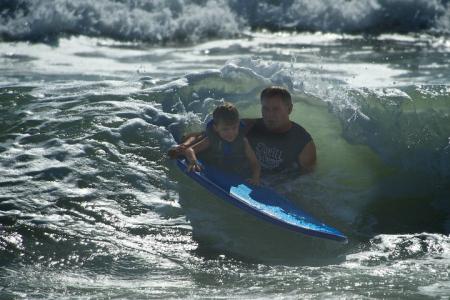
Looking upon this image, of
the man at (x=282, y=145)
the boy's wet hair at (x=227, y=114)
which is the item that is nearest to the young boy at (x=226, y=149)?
the boy's wet hair at (x=227, y=114)

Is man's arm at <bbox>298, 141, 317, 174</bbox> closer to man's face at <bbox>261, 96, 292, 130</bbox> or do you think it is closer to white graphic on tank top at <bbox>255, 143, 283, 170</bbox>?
white graphic on tank top at <bbox>255, 143, 283, 170</bbox>

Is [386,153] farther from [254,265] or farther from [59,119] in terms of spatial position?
[59,119]

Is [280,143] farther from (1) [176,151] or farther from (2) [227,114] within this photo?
(1) [176,151]

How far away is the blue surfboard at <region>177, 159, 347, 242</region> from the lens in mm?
5938

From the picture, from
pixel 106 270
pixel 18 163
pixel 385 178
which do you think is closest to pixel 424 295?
pixel 106 270

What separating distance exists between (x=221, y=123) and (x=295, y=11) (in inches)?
458

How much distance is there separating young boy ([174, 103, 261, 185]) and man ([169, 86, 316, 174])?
14 cm

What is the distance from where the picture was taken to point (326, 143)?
26.7 feet

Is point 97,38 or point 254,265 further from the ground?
point 97,38

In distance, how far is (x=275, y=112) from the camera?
269 inches

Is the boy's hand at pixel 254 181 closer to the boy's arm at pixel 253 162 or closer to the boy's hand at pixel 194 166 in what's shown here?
the boy's arm at pixel 253 162

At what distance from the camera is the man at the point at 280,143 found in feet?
22.6

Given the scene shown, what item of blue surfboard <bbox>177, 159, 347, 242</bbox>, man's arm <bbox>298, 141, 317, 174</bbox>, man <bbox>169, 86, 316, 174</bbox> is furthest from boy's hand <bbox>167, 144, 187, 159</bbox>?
man's arm <bbox>298, 141, 317, 174</bbox>

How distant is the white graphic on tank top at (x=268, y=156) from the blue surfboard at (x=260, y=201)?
340 mm
